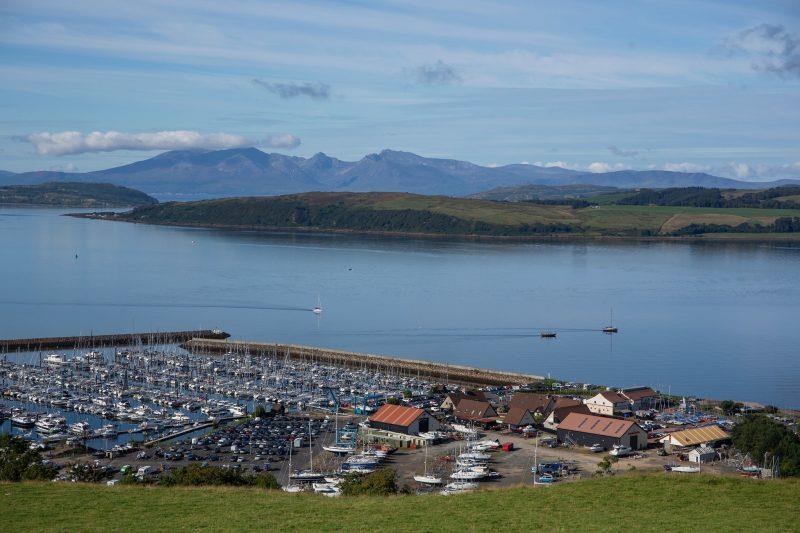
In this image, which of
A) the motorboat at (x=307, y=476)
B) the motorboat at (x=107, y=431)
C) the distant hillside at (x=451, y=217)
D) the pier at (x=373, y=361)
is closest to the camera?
the motorboat at (x=307, y=476)

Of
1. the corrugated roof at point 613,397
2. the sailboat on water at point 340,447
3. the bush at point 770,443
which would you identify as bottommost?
the sailboat on water at point 340,447

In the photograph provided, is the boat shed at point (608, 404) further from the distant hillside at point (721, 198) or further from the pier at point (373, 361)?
the distant hillside at point (721, 198)

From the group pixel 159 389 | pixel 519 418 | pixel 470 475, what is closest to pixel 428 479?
pixel 470 475

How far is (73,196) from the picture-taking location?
126 meters

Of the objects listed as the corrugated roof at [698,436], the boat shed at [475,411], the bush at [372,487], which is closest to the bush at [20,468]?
the bush at [372,487]

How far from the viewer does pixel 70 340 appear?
84.4 feet

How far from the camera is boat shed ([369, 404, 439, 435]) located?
586 inches

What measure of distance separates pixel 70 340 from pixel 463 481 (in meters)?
17.4

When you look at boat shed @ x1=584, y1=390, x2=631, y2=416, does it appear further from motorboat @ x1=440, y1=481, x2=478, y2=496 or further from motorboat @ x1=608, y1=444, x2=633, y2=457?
motorboat @ x1=440, y1=481, x2=478, y2=496

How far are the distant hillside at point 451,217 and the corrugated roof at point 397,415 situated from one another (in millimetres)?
59349

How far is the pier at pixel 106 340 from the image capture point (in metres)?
24.8

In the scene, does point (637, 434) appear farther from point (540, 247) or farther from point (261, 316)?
point (540, 247)

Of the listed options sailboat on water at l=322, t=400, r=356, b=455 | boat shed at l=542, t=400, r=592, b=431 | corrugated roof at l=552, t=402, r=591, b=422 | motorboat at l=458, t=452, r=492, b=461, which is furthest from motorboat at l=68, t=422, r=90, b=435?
corrugated roof at l=552, t=402, r=591, b=422

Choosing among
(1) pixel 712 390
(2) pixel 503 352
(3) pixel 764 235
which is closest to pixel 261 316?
(2) pixel 503 352
